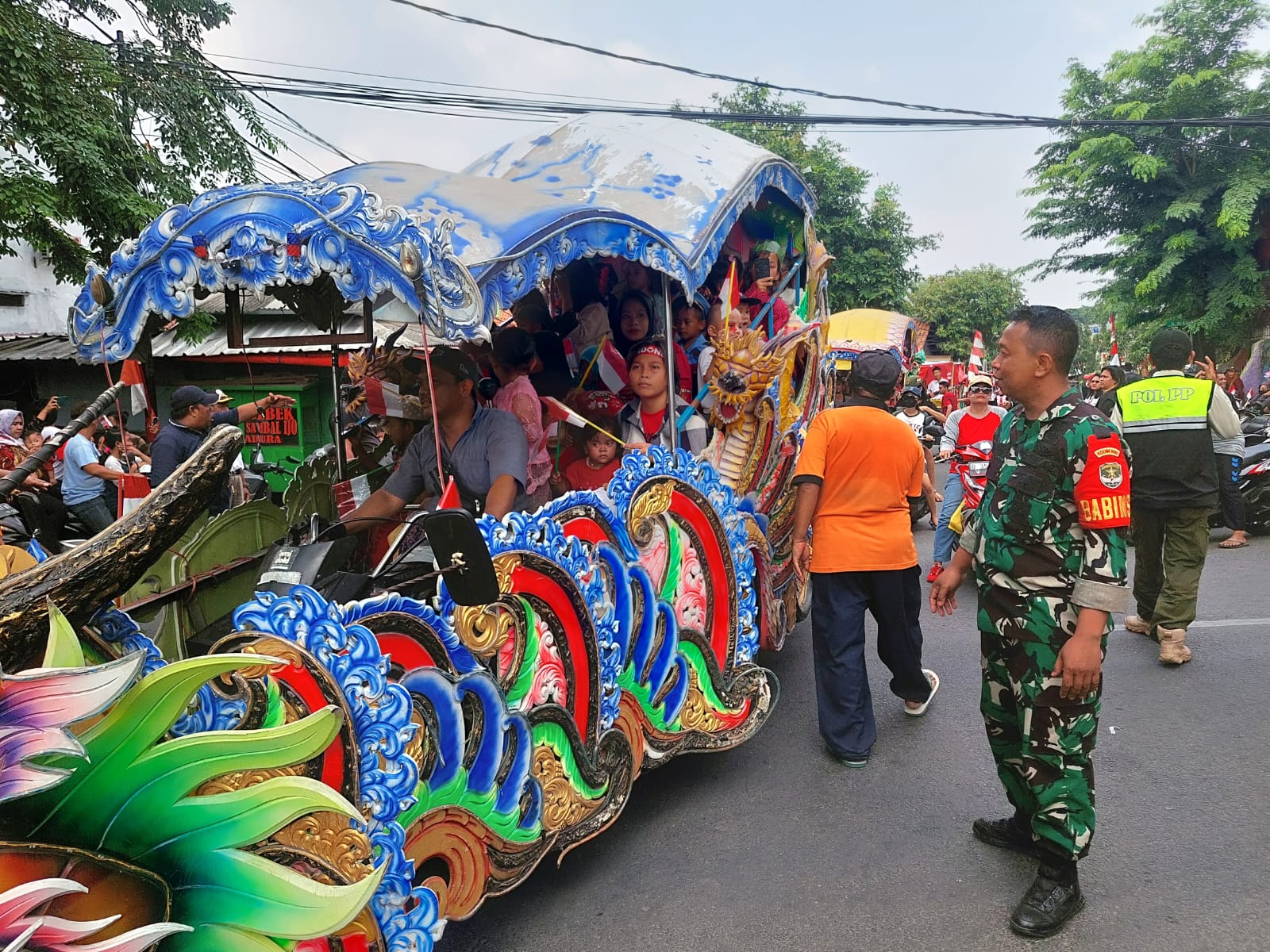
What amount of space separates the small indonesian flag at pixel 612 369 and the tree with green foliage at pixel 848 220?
48.9ft

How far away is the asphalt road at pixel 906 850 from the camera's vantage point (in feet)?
8.04

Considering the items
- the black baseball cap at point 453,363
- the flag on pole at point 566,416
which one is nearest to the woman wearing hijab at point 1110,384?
the flag on pole at point 566,416

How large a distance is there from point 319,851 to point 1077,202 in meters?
19.0

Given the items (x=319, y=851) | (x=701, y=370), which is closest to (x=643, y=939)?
(x=319, y=851)

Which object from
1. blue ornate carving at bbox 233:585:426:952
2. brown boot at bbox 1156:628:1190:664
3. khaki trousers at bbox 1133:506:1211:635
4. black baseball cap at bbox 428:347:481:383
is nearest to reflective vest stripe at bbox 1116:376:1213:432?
khaki trousers at bbox 1133:506:1211:635

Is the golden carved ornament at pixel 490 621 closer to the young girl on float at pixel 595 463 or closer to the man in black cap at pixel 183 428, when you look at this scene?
the young girl on float at pixel 595 463

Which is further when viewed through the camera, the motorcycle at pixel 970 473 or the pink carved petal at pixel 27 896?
the motorcycle at pixel 970 473

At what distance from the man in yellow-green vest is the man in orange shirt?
1.69 m

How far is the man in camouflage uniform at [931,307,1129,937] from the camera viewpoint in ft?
7.59

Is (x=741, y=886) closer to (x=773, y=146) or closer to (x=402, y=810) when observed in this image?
(x=402, y=810)

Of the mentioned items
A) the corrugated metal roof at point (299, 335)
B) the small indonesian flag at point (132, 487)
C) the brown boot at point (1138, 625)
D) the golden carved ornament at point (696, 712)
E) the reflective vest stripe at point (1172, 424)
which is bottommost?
the brown boot at point (1138, 625)

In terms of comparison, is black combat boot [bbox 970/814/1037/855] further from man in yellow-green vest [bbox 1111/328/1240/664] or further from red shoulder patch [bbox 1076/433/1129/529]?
man in yellow-green vest [bbox 1111/328/1240/664]

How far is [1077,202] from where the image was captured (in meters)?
16.9

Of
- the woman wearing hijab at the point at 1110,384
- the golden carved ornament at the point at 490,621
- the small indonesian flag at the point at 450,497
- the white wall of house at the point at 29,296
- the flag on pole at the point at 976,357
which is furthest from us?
the white wall of house at the point at 29,296
